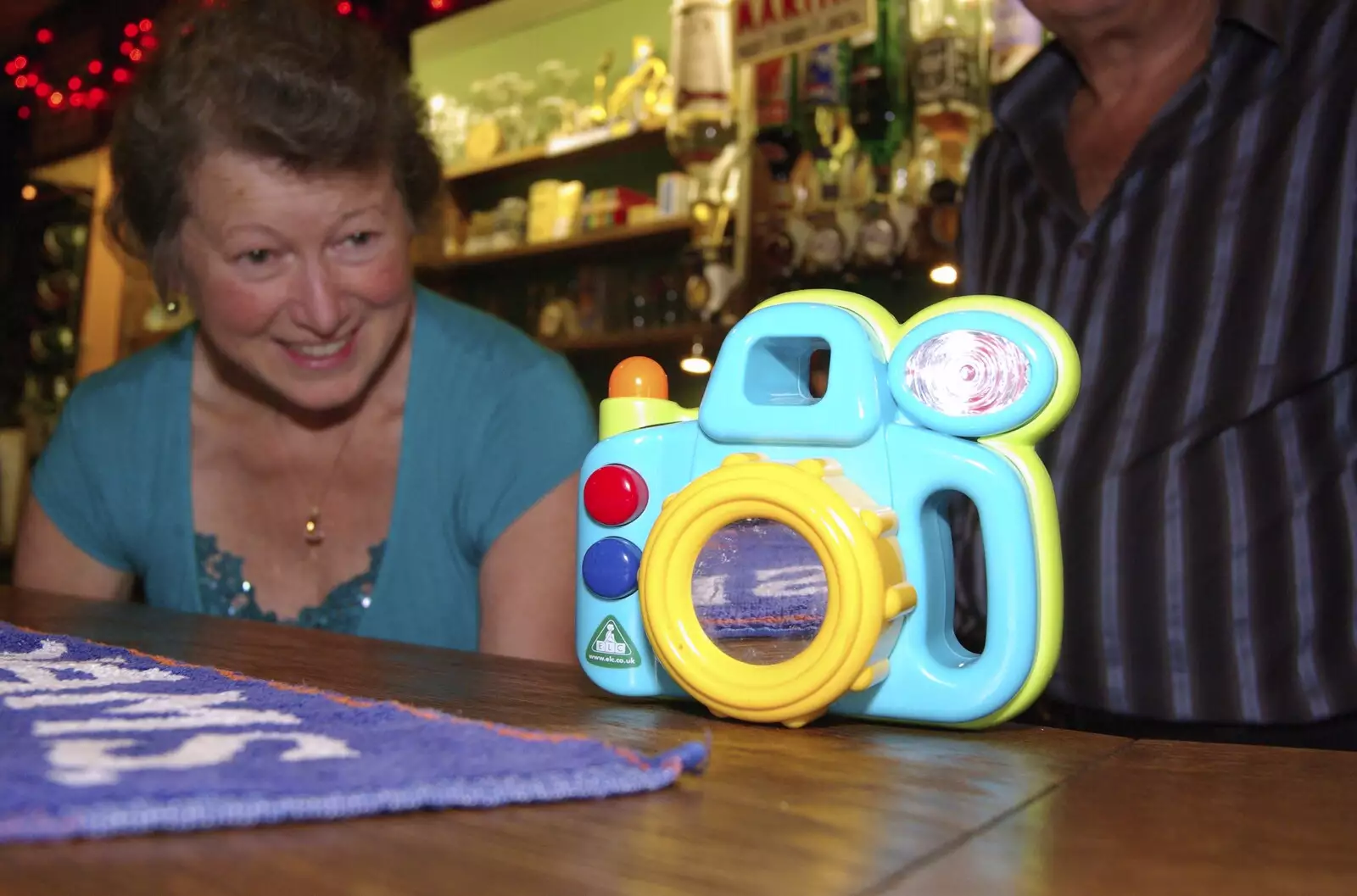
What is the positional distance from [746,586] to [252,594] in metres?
0.85

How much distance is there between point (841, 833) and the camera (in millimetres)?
401

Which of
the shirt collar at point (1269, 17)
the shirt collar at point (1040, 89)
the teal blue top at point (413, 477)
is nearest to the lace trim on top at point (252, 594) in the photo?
the teal blue top at point (413, 477)

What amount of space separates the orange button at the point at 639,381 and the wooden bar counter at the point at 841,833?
0.19 meters

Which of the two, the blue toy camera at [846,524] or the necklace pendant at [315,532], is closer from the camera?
the blue toy camera at [846,524]

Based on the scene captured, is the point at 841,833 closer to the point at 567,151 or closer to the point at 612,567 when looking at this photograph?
the point at 612,567

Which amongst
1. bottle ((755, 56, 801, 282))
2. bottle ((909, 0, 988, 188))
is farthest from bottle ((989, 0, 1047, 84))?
bottle ((755, 56, 801, 282))

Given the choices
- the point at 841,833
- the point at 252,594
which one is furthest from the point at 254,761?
the point at 252,594

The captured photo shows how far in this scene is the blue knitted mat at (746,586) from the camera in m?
0.60

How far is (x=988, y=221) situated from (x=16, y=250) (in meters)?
4.96

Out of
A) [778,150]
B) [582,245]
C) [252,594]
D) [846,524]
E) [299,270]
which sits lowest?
[252,594]

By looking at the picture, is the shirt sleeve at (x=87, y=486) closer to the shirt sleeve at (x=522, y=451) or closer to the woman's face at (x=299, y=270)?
the woman's face at (x=299, y=270)

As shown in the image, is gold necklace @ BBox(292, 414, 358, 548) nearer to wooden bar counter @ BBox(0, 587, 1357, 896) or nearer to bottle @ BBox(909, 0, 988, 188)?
wooden bar counter @ BBox(0, 587, 1357, 896)

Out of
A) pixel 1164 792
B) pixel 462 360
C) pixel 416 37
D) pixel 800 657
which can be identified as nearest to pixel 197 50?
pixel 462 360

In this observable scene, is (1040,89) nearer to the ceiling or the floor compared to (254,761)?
nearer to the ceiling
